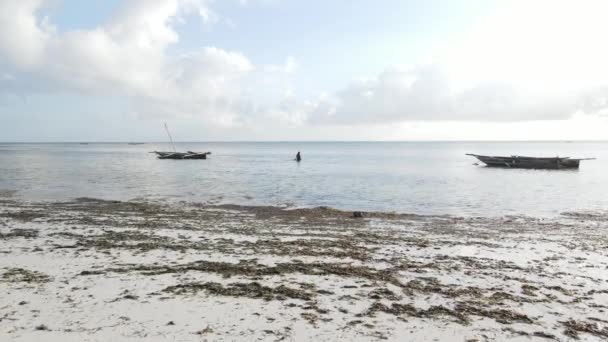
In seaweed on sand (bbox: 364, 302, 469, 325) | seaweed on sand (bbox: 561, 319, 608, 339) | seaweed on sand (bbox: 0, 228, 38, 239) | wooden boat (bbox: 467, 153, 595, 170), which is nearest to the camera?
seaweed on sand (bbox: 561, 319, 608, 339)

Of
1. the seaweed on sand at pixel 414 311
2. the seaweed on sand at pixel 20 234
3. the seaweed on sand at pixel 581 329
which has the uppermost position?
the seaweed on sand at pixel 414 311

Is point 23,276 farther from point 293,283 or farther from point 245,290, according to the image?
point 293,283

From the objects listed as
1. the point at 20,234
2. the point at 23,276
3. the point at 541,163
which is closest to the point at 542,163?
the point at 541,163

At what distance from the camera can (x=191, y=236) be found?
1107 centimetres

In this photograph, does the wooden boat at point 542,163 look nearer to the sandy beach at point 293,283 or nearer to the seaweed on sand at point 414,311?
the sandy beach at point 293,283

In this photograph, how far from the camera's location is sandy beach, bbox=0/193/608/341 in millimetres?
5332

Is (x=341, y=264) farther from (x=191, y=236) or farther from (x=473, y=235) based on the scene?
(x=473, y=235)

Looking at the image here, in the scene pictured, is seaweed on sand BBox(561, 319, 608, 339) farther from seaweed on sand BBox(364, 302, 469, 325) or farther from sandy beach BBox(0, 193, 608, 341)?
seaweed on sand BBox(364, 302, 469, 325)

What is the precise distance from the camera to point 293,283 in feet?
23.3

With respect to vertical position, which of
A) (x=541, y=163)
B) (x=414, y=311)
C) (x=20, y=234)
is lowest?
(x=20, y=234)

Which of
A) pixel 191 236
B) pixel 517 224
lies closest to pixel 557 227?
pixel 517 224

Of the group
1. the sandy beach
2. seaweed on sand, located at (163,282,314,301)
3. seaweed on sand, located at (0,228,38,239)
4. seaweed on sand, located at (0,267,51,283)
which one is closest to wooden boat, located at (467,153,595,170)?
the sandy beach

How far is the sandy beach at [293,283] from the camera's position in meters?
5.33

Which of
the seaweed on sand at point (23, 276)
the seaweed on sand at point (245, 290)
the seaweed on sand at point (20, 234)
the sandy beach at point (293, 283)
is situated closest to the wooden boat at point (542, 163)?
the sandy beach at point (293, 283)
